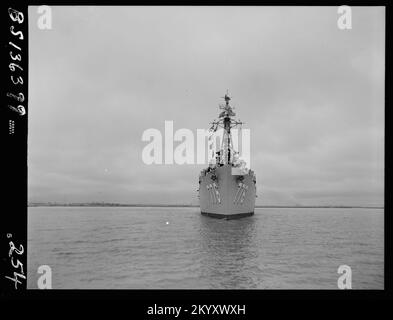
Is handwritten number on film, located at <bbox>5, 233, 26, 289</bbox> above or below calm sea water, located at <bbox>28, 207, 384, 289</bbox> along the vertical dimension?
above

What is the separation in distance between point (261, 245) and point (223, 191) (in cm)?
1505

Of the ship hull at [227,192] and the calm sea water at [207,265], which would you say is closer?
the calm sea water at [207,265]

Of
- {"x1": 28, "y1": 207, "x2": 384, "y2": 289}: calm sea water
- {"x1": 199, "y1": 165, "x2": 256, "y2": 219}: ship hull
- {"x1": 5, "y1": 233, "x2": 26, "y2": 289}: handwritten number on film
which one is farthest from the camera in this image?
{"x1": 199, "y1": 165, "x2": 256, "y2": 219}: ship hull

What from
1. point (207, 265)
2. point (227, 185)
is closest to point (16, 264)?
point (207, 265)

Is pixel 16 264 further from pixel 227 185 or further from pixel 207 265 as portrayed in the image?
pixel 227 185

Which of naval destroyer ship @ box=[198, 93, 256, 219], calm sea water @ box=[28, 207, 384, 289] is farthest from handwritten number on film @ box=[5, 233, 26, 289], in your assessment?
naval destroyer ship @ box=[198, 93, 256, 219]

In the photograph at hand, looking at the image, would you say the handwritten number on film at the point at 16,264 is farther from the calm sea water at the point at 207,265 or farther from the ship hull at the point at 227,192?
the ship hull at the point at 227,192

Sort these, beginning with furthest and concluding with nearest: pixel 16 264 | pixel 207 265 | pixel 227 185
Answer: pixel 227 185, pixel 207 265, pixel 16 264

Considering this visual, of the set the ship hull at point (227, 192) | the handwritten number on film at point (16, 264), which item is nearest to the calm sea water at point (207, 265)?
the handwritten number on film at point (16, 264)

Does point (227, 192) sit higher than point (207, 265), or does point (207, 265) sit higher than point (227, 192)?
point (227, 192)

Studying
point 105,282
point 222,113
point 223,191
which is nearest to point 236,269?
point 105,282

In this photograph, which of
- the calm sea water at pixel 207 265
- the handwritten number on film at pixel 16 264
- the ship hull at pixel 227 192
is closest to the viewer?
the handwritten number on film at pixel 16 264

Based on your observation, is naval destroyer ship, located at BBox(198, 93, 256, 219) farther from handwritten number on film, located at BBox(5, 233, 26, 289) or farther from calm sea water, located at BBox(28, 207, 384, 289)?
handwritten number on film, located at BBox(5, 233, 26, 289)
